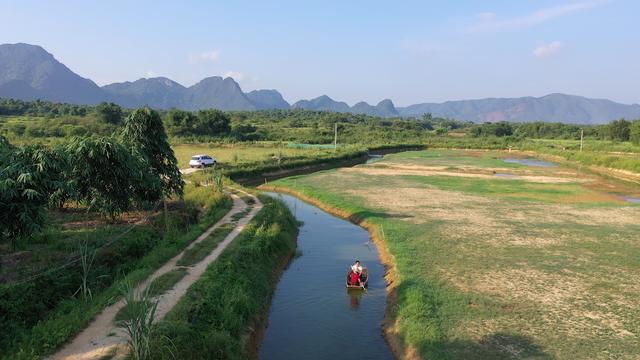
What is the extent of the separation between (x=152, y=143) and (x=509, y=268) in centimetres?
2512

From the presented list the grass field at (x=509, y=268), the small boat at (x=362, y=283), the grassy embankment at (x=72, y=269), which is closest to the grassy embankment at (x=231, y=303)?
the grassy embankment at (x=72, y=269)

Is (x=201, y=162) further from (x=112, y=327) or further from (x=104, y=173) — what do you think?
(x=112, y=327)

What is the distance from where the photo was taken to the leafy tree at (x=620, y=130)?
14425cm

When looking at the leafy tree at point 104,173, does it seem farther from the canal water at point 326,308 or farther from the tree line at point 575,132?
the tree line at point 575,132


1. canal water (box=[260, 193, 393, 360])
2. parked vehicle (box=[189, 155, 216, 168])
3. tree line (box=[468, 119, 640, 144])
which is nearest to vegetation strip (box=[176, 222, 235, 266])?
canal water (box=[260, 193, 393, 360])

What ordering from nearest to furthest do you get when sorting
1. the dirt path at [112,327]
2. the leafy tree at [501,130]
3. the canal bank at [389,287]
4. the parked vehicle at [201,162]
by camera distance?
the dirt path at [112,327]
the canal bank at [389,287]
the parked vehicle at [201,162]
the leafy tree at [501,130]

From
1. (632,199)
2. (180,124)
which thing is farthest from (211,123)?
(632,199)

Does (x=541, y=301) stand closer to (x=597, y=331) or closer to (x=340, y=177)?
(x=597, y=331)

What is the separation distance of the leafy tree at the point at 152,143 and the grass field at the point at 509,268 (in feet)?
50.5

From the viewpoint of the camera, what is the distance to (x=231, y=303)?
18500 mm

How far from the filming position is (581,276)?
75.7ft

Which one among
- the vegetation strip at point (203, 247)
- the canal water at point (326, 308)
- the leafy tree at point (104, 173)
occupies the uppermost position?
the leafy tree at point (104, 173)

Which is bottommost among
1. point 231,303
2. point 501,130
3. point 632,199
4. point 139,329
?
point 231,303

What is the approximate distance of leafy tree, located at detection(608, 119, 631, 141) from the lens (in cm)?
14425
